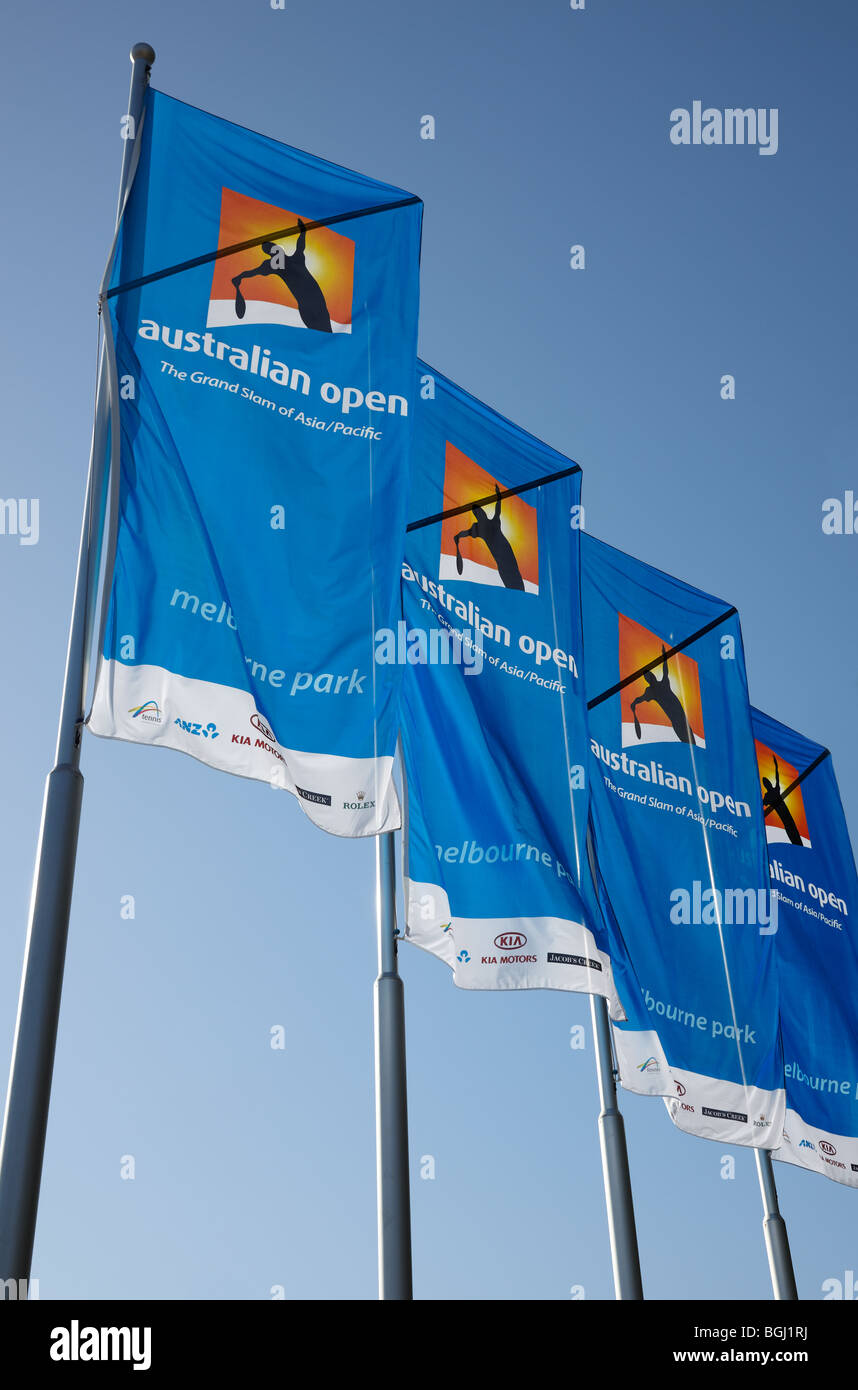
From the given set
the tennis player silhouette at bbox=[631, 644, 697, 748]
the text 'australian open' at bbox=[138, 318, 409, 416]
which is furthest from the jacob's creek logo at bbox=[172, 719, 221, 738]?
the tennis player silhouette at bbox=[631, 644, 697, 748]

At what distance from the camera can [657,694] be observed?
16.6 m

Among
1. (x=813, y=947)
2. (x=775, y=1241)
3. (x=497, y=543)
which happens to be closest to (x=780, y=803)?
(x=813, y=947)

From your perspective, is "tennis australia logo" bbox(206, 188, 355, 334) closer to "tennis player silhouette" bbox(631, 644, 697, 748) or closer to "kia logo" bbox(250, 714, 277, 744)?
"kia logo" bbox(250, 714, 277, 744)

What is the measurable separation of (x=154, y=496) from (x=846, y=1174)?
43.6ft

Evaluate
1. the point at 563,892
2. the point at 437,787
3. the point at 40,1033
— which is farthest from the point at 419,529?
the point at 40,1033

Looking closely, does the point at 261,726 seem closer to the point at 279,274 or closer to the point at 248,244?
the point at 279,274

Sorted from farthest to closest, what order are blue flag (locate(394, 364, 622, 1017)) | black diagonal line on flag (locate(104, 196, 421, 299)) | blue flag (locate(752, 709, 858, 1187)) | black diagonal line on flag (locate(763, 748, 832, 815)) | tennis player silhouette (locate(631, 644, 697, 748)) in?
1. black diagonal line on flag (locate(763, 748, 832, 815))
2. blue flag (locate(752, 709, 858, 1187))
3. tennis player silhouette (locate(631, 644, 697, 748))
4. blue flag (locate(394, 364, 622, 1017))
5. black diagonal line on flag (locate(104, 196, 421, 299))

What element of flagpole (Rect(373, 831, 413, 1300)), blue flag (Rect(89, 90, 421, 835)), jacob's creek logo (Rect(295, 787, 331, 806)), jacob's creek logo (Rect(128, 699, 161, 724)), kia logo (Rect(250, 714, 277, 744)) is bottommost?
flagpole (Rect(373, 831, 413, 1300))

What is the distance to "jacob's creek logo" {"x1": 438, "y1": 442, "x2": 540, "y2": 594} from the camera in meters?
13.4

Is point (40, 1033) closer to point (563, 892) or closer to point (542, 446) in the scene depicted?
point (563, 892)

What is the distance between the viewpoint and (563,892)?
40.4 ft

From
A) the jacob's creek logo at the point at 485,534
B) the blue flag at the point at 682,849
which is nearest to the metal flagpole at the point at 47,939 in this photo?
the jacob's creek logo at the point at 485,534

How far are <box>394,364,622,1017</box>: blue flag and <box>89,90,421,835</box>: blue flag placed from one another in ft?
2.79

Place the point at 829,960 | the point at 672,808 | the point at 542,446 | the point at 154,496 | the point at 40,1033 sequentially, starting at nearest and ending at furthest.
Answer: the point at 40,1033 → the point at 154,496 → the point at 542,446 → the point at 672,808 → the point at 829,960
